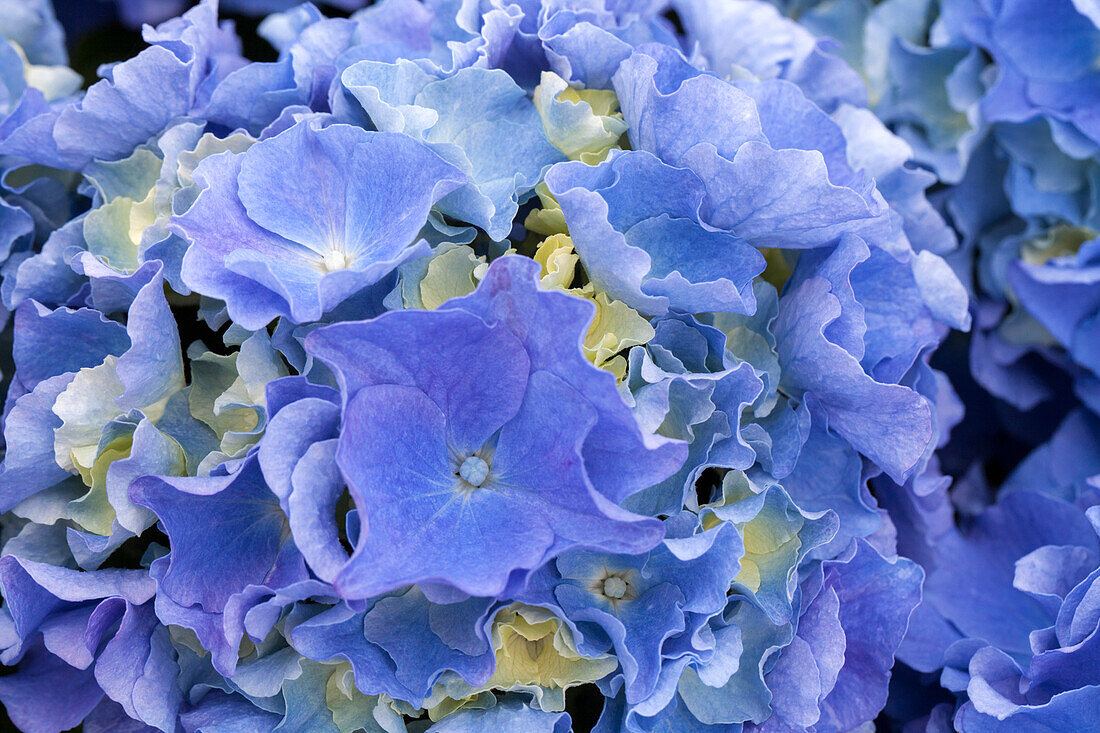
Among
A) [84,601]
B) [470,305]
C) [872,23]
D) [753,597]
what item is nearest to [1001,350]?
[872,23]

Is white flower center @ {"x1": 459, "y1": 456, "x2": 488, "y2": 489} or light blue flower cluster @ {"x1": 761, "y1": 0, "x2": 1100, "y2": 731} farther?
light blue flower cluster @ {"x1": 761, "y1": 0, "x2": 1100, "y2": 731}

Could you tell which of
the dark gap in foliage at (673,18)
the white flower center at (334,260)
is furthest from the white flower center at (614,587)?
the dark gap in foliage at (673,18)

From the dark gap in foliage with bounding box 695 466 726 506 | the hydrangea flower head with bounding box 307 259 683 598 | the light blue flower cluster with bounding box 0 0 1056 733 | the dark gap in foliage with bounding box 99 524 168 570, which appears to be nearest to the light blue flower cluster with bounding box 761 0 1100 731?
the light blue flower cluster with bounding box 0 0 1056 733

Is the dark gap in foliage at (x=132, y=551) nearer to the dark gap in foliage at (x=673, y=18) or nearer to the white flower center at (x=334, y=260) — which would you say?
the white flower center at (x=334, y=260)

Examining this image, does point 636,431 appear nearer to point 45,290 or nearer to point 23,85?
point 45,290

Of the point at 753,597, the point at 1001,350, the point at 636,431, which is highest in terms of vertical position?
the point at 636,431

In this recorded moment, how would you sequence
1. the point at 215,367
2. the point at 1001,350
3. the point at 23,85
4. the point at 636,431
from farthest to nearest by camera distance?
the point at 1001,350 → the point at 23,85 → the point at 215,367 → the point at 636,431

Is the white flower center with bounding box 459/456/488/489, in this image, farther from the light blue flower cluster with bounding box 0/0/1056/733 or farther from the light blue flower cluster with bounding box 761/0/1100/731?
the light blue flower cluster with bounding box 761/0/1100/731
